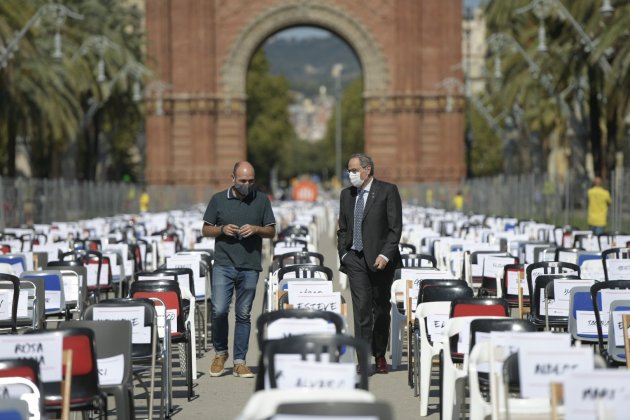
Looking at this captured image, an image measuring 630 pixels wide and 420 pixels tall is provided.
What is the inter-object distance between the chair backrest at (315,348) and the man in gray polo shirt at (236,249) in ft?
18.7

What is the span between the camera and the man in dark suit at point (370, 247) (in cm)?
1465

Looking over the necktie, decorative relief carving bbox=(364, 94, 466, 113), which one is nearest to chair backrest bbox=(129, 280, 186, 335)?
the necktie

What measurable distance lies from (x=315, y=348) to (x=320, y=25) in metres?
63.6

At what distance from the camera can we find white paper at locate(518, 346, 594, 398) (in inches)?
332

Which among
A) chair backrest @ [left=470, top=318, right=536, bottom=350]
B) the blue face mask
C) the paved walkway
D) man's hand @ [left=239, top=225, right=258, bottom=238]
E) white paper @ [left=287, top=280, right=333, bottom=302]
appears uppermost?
the blue face mask

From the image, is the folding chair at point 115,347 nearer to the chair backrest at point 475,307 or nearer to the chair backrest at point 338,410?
the chair backrest at point 475,307

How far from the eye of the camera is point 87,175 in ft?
207

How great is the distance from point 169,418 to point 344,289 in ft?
46.7

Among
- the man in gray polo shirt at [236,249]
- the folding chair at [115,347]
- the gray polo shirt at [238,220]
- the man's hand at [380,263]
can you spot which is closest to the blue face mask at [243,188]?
the man in gray polo shirt at [236,249]

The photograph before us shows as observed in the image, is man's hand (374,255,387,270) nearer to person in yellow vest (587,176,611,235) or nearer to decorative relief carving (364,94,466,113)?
person in yellow vest (587,176,611,235)

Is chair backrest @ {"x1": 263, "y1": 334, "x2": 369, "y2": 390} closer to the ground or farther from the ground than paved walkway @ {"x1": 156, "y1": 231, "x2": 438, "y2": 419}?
farther from the ground

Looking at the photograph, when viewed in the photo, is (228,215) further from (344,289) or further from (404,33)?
(404,33)

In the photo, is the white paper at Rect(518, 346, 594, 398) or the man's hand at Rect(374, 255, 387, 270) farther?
the man's hand at Rect(374, 255, 387, 270)

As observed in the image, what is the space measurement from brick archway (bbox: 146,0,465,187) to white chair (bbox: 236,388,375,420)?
211 ft
